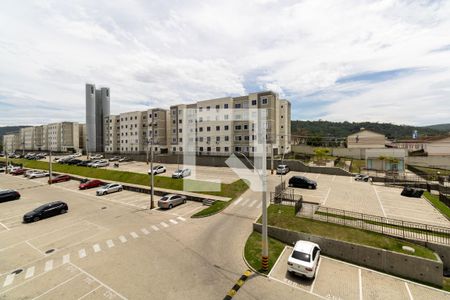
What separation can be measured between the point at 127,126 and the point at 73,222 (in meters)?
62.6

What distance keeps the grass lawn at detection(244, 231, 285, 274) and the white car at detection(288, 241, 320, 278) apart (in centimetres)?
157

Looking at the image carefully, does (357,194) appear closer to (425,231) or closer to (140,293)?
(425,231)

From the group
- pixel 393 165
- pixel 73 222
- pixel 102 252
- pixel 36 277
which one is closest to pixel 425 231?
pixel 102 252

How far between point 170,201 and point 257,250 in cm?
1263

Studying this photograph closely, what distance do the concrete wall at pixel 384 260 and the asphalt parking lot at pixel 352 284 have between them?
0.49 m

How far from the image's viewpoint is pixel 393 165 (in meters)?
41.8

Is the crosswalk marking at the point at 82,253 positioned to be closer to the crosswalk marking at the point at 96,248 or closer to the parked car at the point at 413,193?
the crosswalk marking at the point at 96,248

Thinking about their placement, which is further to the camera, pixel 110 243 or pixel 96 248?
pixel 110 243

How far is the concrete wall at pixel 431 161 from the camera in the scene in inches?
1850

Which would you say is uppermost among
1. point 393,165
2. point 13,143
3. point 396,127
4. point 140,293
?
Answer: point 396,127

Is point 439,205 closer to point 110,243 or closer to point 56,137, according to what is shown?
point 110,243

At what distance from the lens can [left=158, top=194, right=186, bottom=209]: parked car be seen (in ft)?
75.9

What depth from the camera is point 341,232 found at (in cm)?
1522

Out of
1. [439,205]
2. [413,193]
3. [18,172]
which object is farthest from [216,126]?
[18,172]
